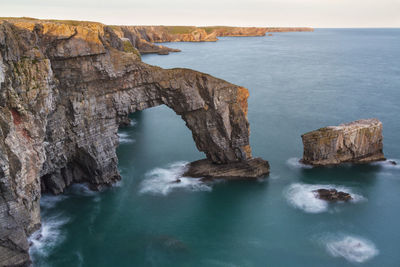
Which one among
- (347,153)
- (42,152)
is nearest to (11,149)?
(42,152)

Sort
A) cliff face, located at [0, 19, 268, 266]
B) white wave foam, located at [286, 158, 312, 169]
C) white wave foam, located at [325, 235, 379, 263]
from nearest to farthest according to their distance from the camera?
cliff face, located at [0, 19, 268, 266], white wave foam, located at [325, 235, 379, 263], white wave foam, located at [286, 158, 312, 169]

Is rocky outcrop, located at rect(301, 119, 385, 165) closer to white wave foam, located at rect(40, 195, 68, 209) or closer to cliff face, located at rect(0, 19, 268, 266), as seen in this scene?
cliff face, located at rect(0, 19, 268, 266)

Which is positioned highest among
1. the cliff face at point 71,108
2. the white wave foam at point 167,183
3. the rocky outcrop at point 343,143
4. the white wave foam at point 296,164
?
the cliff face at point 71,108

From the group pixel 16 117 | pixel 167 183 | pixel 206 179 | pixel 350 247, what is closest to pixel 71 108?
pixel 16 117

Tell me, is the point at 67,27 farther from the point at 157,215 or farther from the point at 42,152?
the point at 157,215

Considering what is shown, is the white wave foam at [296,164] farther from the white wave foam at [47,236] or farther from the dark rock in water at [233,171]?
the white wave foam at [47,236]

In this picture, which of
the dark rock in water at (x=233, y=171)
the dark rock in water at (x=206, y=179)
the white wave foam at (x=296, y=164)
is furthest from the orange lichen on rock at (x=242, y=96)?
the white wave foam at (x=296, y=164)

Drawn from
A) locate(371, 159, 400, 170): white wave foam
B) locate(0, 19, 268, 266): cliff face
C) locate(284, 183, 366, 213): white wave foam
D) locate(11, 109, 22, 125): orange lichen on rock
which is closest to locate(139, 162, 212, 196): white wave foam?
locate(0, 19, 268, 266): cliff face
